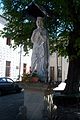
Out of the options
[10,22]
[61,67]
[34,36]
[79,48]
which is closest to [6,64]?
[61,67]

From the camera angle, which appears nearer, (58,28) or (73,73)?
(73,73)

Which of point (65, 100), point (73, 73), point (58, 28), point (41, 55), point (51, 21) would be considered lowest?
point (65, 100)

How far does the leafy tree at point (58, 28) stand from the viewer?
14.5 m

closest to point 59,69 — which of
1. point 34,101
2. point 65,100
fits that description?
point 65,100

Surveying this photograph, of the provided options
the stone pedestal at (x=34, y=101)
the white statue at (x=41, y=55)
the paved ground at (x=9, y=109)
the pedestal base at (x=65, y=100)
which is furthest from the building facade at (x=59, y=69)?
the stone pedestal at (x=34, y=101)

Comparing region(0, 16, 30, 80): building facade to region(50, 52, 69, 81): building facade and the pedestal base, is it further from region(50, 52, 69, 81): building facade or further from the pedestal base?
the pedestal base

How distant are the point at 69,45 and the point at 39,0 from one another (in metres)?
2.88

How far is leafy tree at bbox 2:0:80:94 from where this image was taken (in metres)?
14.5

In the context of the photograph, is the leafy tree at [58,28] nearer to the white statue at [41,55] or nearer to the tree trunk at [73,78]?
the tree trunk at [73,78]

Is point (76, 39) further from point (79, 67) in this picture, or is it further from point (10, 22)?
point (10, 22)

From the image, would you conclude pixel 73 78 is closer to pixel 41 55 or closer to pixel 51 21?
pixel 51 21

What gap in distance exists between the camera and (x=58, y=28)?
16.7 m

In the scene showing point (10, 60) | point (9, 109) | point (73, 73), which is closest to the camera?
point (9, 109)

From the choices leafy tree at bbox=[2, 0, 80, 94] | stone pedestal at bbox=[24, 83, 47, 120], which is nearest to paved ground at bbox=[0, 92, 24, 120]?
stone pedestal at bbox=[24, 83, 47, 120]
